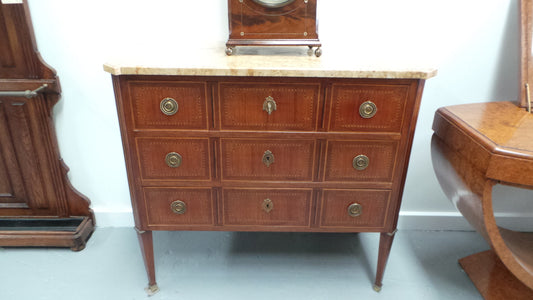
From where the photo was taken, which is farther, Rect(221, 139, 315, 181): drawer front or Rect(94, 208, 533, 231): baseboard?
Rect(94, 208, 533, 231): baseboard

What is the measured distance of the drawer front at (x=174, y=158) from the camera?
4.22ft

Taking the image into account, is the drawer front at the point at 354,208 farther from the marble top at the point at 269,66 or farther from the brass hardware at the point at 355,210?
the marble top at the point at 269,66

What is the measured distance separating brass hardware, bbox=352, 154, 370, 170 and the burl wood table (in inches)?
13.0

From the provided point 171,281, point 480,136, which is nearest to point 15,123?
point 171,281

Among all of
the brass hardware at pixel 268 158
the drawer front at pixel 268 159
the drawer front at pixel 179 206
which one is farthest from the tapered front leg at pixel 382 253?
the drawer front at pixel 179 206

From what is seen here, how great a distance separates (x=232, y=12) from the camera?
136cm

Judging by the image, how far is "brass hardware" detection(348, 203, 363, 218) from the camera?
4.57 feet

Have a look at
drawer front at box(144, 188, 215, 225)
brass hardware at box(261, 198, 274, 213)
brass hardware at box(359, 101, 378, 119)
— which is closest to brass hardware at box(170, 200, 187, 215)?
drawer front at box(144, 188, 215, 225)

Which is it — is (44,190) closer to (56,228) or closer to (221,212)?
(56,228)

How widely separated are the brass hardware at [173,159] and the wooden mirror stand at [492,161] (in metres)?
1.02

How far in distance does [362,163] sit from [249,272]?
0.79 m

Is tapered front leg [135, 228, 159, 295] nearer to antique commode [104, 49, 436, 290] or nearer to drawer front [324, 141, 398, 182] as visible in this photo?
antique commode [104, 49, 436, 290]

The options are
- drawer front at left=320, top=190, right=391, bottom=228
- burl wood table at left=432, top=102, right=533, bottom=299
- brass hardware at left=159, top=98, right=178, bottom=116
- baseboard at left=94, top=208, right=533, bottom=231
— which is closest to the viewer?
burl wood table at left=432, top=102, right=533, bottom=299

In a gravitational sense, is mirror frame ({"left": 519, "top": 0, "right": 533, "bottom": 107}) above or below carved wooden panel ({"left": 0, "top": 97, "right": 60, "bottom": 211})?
above
